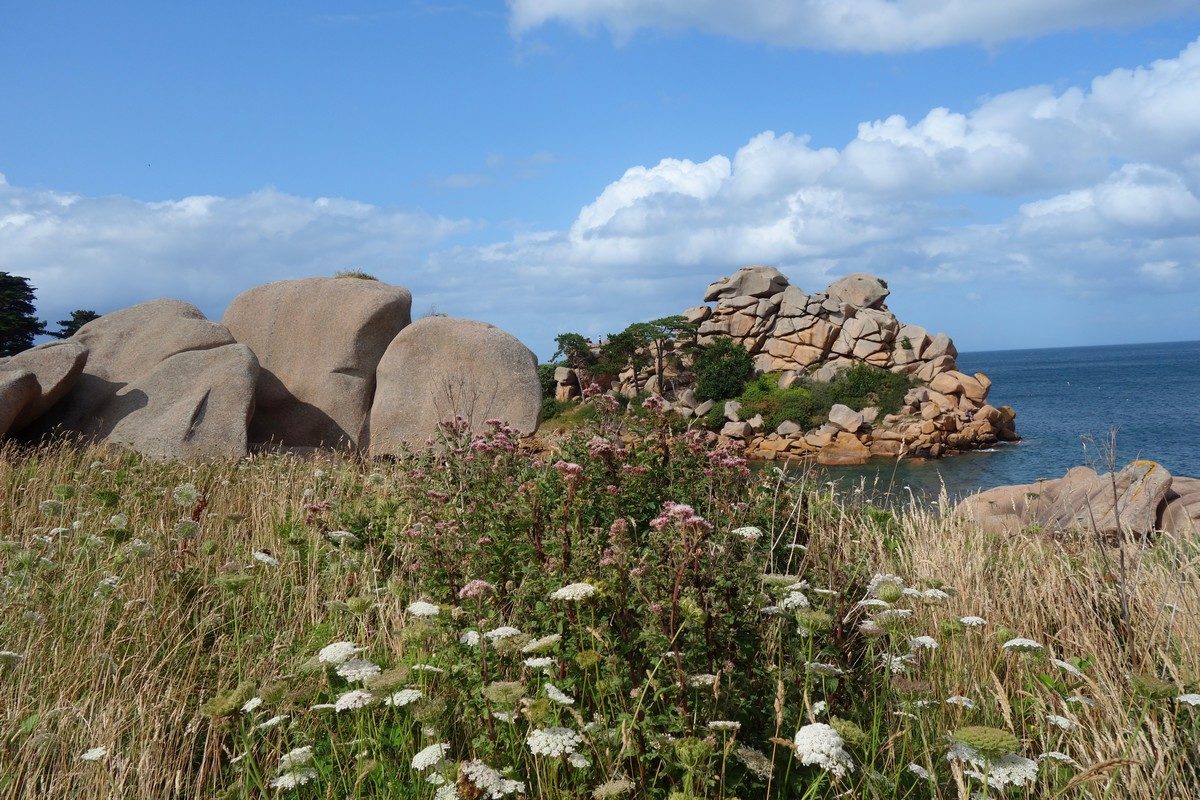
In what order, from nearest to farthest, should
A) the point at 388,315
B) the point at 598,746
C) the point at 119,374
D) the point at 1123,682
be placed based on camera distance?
the point at 598,746 → the point at 1123,682 → the point at 119,374 → the point at 388,315

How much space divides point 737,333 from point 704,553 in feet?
144

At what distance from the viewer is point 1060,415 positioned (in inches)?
2233

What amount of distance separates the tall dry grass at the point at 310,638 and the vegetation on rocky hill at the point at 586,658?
2 centimetres

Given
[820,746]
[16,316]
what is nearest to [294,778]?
[820,746]

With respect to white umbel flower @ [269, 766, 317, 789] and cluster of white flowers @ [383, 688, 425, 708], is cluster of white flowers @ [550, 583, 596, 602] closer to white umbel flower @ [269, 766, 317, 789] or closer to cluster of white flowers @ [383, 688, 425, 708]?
cluster of white flowers @ [383, 688, 425, 708]

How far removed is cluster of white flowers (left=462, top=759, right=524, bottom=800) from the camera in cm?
261

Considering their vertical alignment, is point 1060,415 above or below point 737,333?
below

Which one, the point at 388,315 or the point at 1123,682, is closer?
the point at 1123,682

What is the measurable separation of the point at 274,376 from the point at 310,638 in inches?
407

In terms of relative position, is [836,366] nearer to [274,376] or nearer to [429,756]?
[274,376]

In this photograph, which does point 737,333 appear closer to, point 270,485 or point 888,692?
point 270,485

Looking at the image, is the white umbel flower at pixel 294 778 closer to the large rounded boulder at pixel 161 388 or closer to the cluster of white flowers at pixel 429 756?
the cluster of white flowers at pixel 429 756

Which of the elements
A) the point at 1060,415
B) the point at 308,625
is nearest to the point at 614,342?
the point at 1060,415

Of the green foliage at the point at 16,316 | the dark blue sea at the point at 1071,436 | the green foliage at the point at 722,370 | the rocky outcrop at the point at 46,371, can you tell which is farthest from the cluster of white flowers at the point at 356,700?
the green foliage at the point at 722,370
